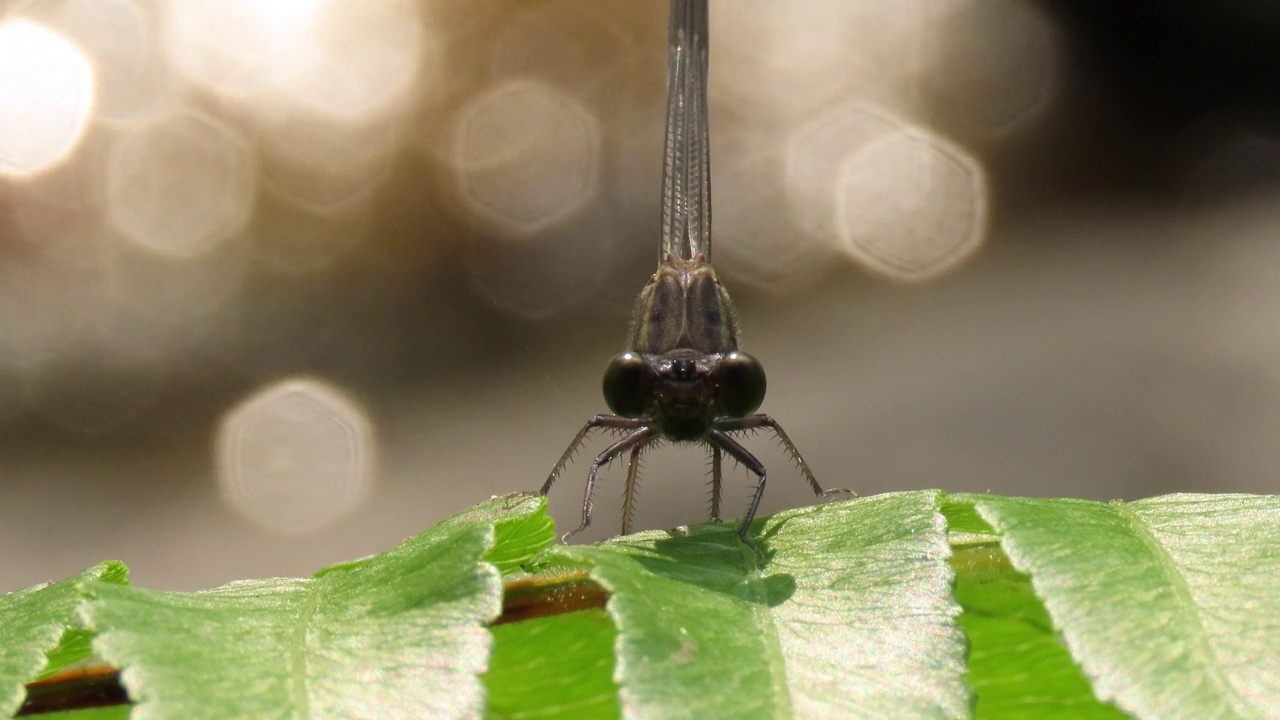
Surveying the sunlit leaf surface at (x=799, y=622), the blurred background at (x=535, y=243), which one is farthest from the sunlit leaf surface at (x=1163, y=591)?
the blurred background at (x=535, y=243)

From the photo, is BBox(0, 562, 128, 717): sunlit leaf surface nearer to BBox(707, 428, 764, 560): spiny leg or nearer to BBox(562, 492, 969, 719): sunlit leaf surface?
BBox(562, 492, 969, 719): sunlit leaf surface

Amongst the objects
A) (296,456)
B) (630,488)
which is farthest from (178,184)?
(630,488)

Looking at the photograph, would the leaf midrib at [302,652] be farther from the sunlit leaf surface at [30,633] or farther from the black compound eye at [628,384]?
the black compound eye at [628,384]

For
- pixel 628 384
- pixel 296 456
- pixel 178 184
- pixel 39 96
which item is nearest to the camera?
pixel 628 384

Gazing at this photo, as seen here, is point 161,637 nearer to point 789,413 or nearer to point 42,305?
point 789,413

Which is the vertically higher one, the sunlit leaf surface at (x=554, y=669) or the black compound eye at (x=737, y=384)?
the black compound eye at (x=737, y=384)

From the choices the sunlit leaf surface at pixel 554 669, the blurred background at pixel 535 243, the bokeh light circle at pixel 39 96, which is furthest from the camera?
the blurred background at pixel 535 243

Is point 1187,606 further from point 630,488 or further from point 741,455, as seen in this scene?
point 630,488
